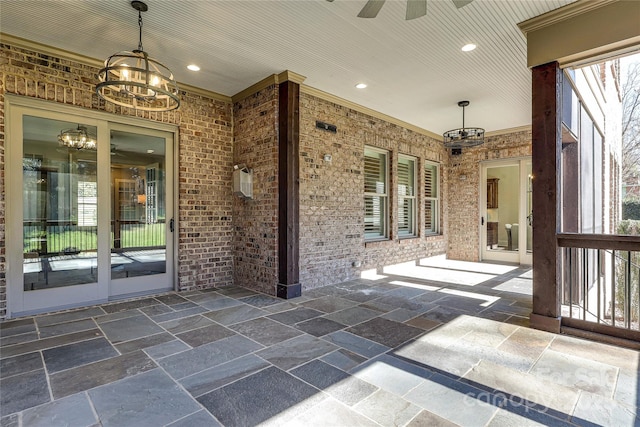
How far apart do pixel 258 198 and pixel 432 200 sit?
15.4 feet

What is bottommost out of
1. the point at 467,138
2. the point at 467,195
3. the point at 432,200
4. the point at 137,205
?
the point at 137,205

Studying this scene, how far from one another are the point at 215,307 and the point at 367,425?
2514mm

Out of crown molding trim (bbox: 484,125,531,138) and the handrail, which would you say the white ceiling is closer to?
the handrail

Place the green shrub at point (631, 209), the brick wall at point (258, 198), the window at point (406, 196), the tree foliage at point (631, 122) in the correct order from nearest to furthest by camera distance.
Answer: the brick wall at point (258, 198), the window at point (406, 196), the tree foliage at point (631, 122), the green shrub at point (631, 209)

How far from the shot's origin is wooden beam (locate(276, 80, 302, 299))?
161 inches

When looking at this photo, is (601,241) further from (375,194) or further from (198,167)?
(198,167)

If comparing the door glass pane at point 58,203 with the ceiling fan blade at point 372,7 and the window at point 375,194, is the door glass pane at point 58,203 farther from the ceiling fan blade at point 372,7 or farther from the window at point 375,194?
the window at point 375,194

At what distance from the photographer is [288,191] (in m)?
4.10

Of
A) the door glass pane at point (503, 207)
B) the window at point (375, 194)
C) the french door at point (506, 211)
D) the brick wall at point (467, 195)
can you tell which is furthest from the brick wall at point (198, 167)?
the door glass pane at point (503, 207)

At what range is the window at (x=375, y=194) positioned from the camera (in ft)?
19.2

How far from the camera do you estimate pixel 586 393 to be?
1.93m

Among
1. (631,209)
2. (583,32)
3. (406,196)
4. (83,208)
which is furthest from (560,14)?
(631,209)

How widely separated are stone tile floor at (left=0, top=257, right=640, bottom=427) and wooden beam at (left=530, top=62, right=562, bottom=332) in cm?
30

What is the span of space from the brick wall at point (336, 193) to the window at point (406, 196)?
0.49 m
